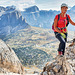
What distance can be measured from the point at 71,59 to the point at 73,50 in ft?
8.07

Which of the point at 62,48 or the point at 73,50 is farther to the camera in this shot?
the point at 73,50

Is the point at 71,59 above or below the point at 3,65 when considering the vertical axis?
above

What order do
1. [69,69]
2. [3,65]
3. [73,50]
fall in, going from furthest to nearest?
[3,65] → [73,50] → [69,69]

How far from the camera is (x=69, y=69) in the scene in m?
11.0

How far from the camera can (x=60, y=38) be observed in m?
13.3

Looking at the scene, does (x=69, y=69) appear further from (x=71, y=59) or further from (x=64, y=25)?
(x=64, y=25)

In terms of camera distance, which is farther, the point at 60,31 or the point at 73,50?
the point at 73,50

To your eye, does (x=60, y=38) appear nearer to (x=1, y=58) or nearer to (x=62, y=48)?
(x=62, y=48)

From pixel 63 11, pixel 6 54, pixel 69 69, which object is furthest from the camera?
pixel 6 54

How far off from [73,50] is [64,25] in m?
4.55

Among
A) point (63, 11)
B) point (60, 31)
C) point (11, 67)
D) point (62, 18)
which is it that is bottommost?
point (11, 67)

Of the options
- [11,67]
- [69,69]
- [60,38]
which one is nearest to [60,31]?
[60,38]

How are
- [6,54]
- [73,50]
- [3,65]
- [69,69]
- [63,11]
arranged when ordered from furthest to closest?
[6,54], [3,65], [73,50], [63,11], [69,69]

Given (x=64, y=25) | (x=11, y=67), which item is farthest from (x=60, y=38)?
(x=11, y=67)
